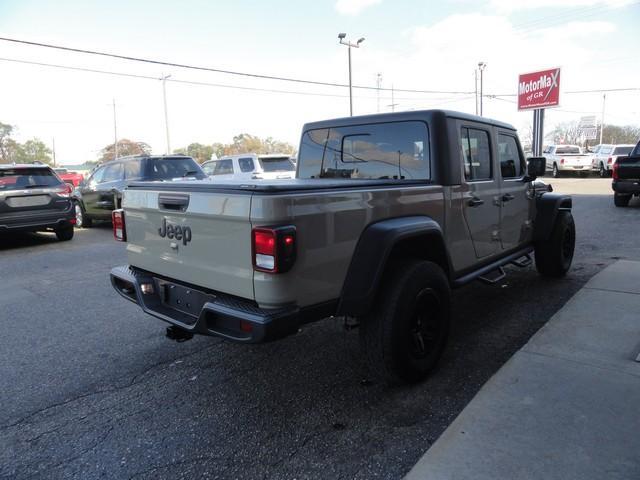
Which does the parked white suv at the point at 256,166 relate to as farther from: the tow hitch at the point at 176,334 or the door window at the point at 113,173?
the tow hitch at the point at 176,334

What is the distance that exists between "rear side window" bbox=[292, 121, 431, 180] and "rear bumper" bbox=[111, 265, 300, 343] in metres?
1.74

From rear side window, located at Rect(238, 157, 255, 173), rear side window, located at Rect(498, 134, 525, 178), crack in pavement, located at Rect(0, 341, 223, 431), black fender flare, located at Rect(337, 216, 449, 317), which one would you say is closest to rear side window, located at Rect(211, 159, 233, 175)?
rear side window, located at Rect(238, 157, 255, 173)

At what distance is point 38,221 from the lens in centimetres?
920

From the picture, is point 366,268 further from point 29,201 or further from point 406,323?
point 29,201

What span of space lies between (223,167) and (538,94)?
74.3 feet

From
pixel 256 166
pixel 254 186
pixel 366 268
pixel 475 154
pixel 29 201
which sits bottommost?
pixel 366 268

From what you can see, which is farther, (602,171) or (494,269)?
(602,171)

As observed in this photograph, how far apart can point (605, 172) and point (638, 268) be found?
22.3 meters

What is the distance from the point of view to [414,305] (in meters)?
3.12

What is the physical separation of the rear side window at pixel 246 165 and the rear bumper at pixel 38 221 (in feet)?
17.0

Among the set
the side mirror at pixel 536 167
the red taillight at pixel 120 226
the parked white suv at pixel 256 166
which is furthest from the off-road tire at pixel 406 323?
the parked white suv at pixel 256 166

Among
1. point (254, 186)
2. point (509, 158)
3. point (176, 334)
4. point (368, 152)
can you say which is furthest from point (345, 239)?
point (509, 158)

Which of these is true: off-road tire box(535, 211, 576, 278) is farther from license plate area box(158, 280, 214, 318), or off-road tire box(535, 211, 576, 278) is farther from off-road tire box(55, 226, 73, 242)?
off-road tire box(55, 226, 73, 242)

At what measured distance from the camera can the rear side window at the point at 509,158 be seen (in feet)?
15.2
